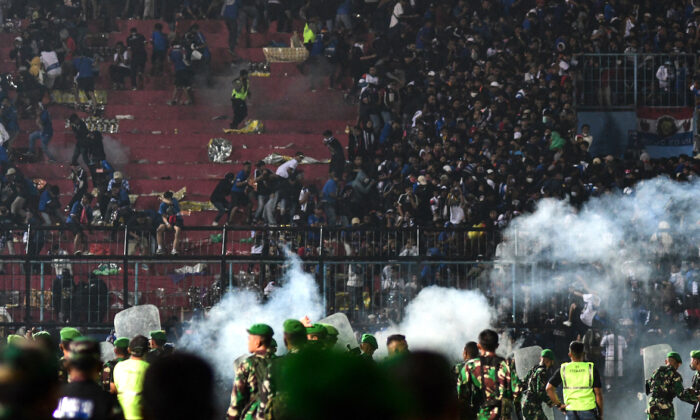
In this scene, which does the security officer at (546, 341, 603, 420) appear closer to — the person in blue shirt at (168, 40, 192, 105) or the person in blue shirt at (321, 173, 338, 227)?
the person in blue shirt at (321, 173, 338, 227)

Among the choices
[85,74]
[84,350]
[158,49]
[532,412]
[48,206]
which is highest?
[158,49]

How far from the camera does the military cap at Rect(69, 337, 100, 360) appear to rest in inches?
179

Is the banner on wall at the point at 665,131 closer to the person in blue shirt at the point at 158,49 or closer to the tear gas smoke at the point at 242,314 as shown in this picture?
the person in blue shirt at the point at 158,49

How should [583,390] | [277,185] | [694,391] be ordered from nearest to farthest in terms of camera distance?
[583,390]
[694,391]
[277,185]

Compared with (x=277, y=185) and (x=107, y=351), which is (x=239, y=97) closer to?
(x=277, y=185)

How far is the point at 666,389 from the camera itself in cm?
1106

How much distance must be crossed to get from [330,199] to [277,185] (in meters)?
0.98

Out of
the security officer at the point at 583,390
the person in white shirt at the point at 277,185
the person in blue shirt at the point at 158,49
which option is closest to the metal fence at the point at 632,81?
the person in white shirt at the point at 277,185

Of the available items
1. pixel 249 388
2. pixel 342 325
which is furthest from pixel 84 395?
pixel 342 325

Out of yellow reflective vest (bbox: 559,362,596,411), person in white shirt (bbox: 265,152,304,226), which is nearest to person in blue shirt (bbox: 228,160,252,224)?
person in white shirt (bbox: 265,152,304,226)

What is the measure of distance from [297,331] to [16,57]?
2001 cm

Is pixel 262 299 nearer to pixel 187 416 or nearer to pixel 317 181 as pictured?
pixel 317 181

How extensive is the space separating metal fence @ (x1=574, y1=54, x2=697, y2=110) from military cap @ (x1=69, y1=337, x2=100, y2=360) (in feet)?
63.8

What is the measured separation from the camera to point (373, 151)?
832 inches
